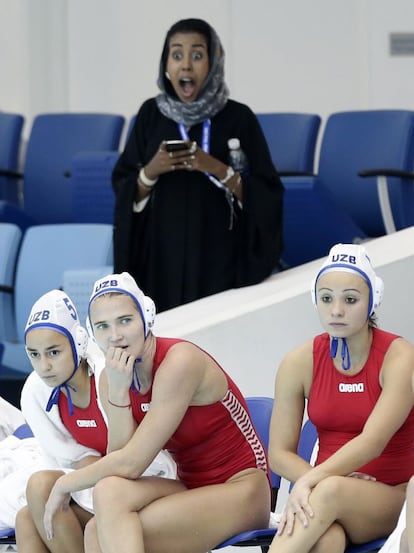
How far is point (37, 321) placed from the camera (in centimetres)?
361

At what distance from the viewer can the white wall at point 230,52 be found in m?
8.13

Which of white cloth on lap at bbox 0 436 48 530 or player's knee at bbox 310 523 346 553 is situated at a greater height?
player's knee at bbox 310 523 346 553

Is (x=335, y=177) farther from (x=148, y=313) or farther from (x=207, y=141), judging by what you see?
(x=148, y=313)

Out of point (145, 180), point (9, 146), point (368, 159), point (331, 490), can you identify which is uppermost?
point (145, 180)

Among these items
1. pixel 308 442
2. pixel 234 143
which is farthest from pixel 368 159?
pixel 308 442

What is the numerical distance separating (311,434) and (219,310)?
1.18 meters

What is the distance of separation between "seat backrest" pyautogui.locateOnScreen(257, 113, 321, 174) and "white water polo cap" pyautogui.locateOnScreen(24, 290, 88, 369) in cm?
291

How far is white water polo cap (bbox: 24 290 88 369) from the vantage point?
3.61 metres

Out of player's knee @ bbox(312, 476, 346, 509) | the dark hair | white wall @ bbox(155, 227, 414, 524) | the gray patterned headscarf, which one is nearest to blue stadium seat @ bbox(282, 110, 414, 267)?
the gray patterned headscarf

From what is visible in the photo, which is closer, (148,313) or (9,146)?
(148,313)

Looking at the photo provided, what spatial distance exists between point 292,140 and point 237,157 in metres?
1.42

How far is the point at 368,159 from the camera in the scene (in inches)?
248

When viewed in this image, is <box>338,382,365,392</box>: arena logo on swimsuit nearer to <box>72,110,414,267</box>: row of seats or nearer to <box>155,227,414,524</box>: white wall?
<box>155,227,414,524</box>: white wall

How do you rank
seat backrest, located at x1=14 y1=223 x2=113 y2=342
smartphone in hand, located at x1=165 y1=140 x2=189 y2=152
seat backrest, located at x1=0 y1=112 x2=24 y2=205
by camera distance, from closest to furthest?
smartphone in hand, located at x1=165 y1=140 x2=189 y2=152 < seat backrest, located at x1=14 y1=223 x2=113 y2=342 < seat backrest, located at x1=0 y1=112 x2=24 y2=205
